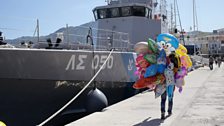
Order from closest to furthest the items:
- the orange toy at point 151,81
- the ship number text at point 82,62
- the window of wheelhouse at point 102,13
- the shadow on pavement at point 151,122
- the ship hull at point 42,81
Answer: the shadow on pavement at point 151,122, the orange toy at point 151,81, the ship hull at point 42,81, the ship number text at point 82,62, the window of wheelhouse at point 102,13

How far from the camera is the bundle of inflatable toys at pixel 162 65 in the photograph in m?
5.95

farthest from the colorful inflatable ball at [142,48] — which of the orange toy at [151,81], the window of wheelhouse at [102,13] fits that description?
the window of wheelhouse at [102,13]

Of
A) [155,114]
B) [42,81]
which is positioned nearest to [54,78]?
[42,81]

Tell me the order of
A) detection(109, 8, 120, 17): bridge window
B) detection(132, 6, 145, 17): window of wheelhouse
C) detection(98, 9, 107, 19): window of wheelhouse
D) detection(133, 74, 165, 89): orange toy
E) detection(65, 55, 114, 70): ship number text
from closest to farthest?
1. detection(133, 74, 165, 89): orange toy
2. detection(65, 55, 114, 70): ship number text
3. detection(132, 6, 145, 17): window of wheelhouse
4. detection(109, 8, 120, 17): bridge window
5. detection(98, 9, 107, 19): window of wheelhouse

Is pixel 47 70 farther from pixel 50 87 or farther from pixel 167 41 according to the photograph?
pixel 167 41

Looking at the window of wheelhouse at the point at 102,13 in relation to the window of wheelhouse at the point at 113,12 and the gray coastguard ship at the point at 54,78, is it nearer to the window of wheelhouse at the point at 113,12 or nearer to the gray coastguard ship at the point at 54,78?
the window of wheelhouse at the point at 113,12

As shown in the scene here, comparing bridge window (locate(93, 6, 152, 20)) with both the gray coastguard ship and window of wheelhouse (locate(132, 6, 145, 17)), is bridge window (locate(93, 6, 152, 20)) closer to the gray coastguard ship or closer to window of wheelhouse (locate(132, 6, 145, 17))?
window of wheelhouse (locate(132, 6, 145, 17))

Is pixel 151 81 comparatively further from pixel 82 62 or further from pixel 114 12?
pixel 114 12

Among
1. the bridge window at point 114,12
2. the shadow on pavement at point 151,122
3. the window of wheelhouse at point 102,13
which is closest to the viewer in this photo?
the shadow on pavement at point 151,122

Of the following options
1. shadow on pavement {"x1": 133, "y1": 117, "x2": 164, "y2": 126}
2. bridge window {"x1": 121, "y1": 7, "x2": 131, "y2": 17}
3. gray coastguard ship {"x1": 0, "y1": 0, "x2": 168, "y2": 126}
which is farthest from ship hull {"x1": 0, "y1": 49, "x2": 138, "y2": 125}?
bridge window {"x1": 121, "y1": 7, "x2": 131, "y2": 17}

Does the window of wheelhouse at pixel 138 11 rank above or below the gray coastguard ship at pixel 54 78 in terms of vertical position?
above

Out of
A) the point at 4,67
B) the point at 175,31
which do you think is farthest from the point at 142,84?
the point at 175,31

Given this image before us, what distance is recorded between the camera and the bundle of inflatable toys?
5.95m

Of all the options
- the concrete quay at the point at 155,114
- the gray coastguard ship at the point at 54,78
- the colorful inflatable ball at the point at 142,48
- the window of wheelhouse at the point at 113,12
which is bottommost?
the concrete quay at the point at 155,114
